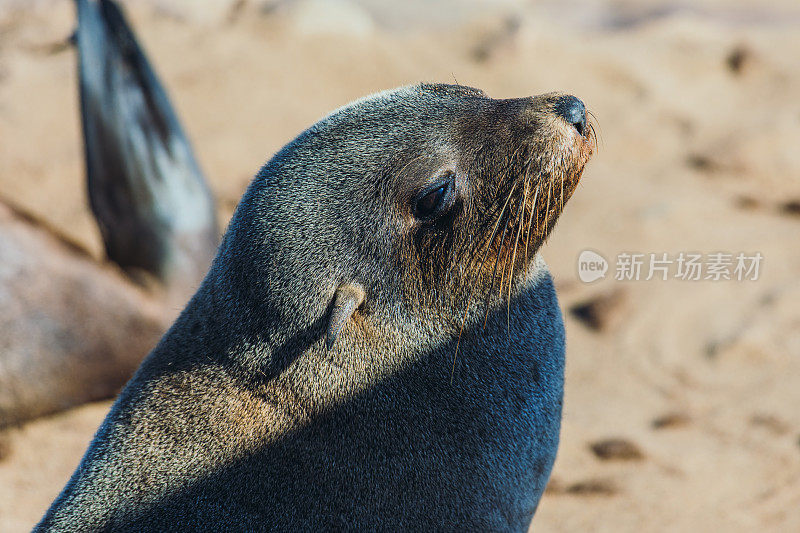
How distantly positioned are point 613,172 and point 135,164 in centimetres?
517

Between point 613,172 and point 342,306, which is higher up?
point 613,172

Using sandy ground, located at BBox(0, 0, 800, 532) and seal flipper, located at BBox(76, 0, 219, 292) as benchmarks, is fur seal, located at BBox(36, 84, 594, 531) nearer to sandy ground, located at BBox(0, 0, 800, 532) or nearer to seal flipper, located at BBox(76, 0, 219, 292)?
sandy ground, located at BBox(0, 0, 800, 532)

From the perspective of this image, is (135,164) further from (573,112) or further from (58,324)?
(573,112)

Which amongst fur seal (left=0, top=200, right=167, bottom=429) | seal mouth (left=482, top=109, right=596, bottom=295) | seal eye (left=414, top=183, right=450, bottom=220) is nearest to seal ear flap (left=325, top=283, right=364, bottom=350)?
seal eye (left=414, top=183, right=450, bottom=220)

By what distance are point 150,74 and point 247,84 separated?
422 centimetres

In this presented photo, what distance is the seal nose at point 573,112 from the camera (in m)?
2.57

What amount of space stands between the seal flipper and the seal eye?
3.03 m

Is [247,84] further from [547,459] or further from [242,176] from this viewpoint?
[547,459]

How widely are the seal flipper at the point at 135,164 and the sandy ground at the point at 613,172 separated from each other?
0.50 metres

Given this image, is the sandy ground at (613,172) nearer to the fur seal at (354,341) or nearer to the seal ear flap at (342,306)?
the fur seal at (354,341)

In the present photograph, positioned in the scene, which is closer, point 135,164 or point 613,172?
point 135,164

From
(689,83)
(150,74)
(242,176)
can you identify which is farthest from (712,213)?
(150,74)

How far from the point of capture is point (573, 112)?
101 inches

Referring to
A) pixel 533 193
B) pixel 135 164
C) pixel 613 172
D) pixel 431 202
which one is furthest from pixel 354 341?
pixel 613 172
